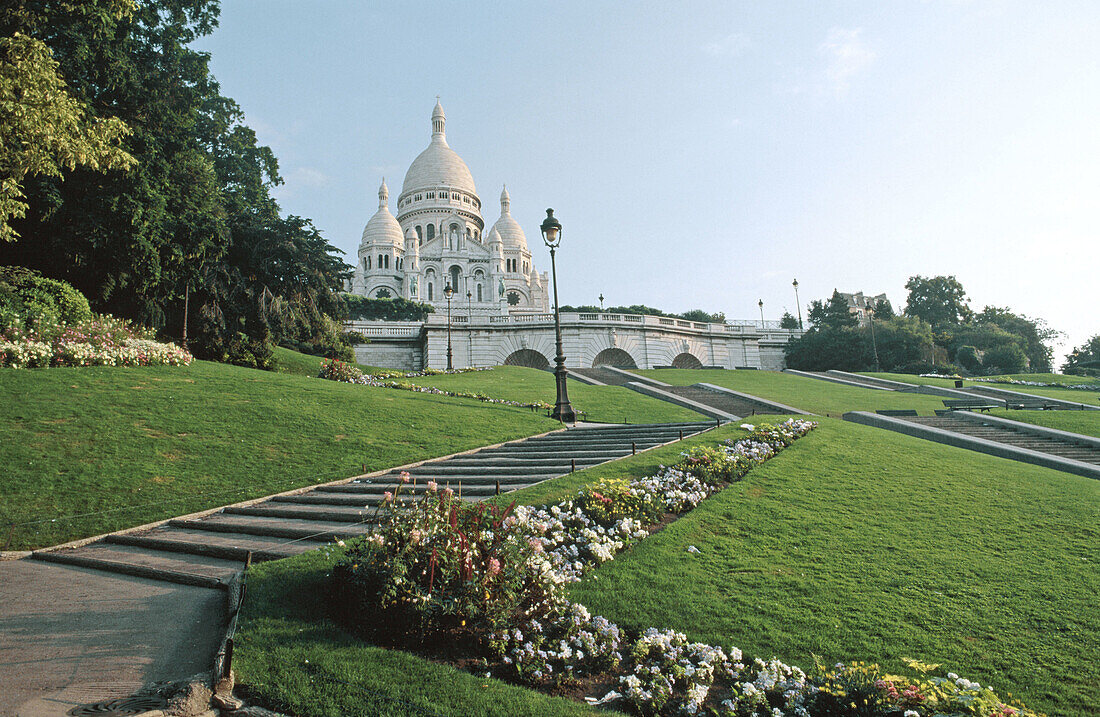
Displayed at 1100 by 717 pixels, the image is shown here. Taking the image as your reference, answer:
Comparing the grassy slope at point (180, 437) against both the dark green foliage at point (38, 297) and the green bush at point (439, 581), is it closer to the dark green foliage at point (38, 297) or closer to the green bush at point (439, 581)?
the dark green foliage at point (38, 297)

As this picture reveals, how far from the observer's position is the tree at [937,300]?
64.6 m

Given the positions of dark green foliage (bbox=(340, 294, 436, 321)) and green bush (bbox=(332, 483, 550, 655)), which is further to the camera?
dark green foliage (bbox=(340, 294, 436, 321))

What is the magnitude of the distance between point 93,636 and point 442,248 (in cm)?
8252

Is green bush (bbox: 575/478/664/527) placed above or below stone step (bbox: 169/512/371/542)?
above

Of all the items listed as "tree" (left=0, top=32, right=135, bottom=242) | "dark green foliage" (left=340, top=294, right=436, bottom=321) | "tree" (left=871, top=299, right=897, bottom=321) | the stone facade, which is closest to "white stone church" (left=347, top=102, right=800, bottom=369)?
the stone facade

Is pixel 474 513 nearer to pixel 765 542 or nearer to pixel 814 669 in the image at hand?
pixel 814 669

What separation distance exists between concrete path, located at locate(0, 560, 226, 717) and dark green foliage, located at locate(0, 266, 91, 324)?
1181 cm

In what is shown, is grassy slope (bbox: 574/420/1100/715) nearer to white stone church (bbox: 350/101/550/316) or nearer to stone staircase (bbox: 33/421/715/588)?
stone staircase (bbox: 33/421/715/588)

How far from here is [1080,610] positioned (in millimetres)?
5129

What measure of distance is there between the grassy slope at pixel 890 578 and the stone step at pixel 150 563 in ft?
11.9

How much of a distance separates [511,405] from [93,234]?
12.7 meters

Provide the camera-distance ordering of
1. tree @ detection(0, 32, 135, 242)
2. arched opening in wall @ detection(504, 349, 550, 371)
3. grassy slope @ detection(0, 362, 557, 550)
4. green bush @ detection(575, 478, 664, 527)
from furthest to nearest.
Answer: arched opening in wall @ detection(504, 349, 550, 371) < tree @ detection(0, 32, 135, 242) < grassy slope @ detection(0, 362, 557, 550) < green bush @ detection(575, 478, 664, 527)

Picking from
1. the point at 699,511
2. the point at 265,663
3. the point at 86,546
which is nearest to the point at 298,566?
the point at 265,663

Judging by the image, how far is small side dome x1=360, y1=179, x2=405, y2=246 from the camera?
84.4 metres
